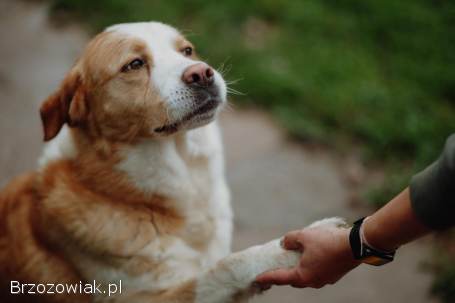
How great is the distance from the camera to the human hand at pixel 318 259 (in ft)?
5.99

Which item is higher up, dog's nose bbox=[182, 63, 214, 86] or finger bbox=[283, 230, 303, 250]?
dog's nose bbox=[182, 63, 214, 86]

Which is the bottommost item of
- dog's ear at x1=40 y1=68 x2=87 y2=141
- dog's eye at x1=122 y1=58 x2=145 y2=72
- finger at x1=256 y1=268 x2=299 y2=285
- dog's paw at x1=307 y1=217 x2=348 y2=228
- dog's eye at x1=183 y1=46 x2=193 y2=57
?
finger at x1=256 y1=268 x2=299 y2=285

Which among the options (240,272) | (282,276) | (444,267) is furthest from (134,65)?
(444,267)

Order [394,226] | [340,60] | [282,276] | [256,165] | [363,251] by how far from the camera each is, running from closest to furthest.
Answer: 1. [394,226]
2. [363,251]
3. [282,276]
4. [256,165]
5. [340,60]

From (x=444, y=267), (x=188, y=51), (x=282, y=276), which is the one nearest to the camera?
(x=282, y=276)

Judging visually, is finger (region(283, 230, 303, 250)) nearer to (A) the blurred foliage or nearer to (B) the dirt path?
(B) the dirt path

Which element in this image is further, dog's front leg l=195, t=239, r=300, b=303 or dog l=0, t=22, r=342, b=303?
dog l=0, t=22, r=342, b=303

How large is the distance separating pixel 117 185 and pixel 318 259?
1.00 metres

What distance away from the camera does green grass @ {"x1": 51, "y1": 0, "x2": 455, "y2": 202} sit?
3873mm

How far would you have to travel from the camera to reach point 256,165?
12.5ft

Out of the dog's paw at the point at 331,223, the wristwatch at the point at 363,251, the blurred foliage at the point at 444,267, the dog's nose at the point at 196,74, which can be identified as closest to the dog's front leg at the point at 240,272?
the dog's paw at the point at 331,223

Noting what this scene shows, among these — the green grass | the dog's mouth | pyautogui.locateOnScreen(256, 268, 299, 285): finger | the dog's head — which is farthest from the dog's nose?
the green grass

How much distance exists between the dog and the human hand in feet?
1.68

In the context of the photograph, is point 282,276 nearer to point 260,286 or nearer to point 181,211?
point 260,286
